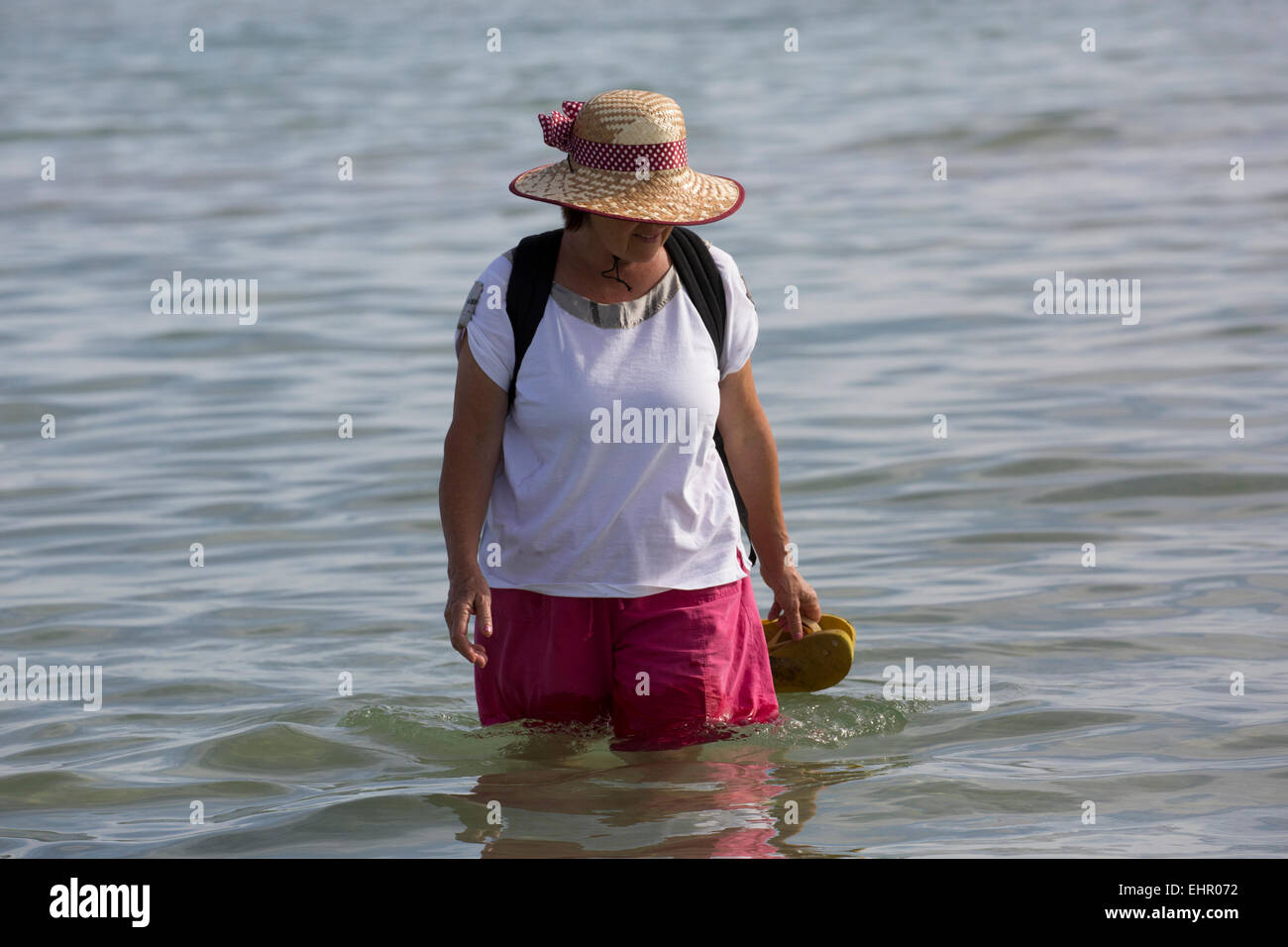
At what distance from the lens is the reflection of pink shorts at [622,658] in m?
4.56

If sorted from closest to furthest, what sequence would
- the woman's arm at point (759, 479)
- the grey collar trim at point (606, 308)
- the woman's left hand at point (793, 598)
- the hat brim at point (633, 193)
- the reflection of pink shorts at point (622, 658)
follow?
the hat brim at point (633, 193) → the grey collar trim at point (606, 308) → the reflection of pink shorts at point (622, 658) → the woman's arm at point (759, 479) → the woman's left hand at point (793, 598)

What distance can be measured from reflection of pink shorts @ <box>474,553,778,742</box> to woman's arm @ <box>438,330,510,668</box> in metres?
0.12

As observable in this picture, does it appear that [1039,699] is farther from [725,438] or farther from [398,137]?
[398,137]

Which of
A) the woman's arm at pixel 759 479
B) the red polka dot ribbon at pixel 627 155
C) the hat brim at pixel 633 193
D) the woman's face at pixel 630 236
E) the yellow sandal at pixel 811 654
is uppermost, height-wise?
the red polka dot ribbon at pixel 627 155

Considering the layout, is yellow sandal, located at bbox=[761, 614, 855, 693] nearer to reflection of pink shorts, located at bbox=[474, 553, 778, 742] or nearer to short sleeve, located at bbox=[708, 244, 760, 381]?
reflection of pink shorts, located at bbox=[474, 553, 778, 742]

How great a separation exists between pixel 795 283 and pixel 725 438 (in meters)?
8.26

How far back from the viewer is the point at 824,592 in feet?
23.3

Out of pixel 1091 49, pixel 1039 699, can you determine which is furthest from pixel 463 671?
pixel 1091 49

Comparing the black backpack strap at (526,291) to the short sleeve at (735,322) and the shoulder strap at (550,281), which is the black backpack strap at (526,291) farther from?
the short sleeve at (735,322)

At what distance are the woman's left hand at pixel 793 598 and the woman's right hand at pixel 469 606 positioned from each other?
842 mm

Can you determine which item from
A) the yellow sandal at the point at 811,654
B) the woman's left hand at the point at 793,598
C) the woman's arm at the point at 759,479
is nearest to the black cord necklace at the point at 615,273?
the woman's arm at the point at 759,479

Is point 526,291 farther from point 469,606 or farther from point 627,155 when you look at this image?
point 469,606

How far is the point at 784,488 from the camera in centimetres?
844

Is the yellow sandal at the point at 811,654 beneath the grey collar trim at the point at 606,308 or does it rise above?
beneath
